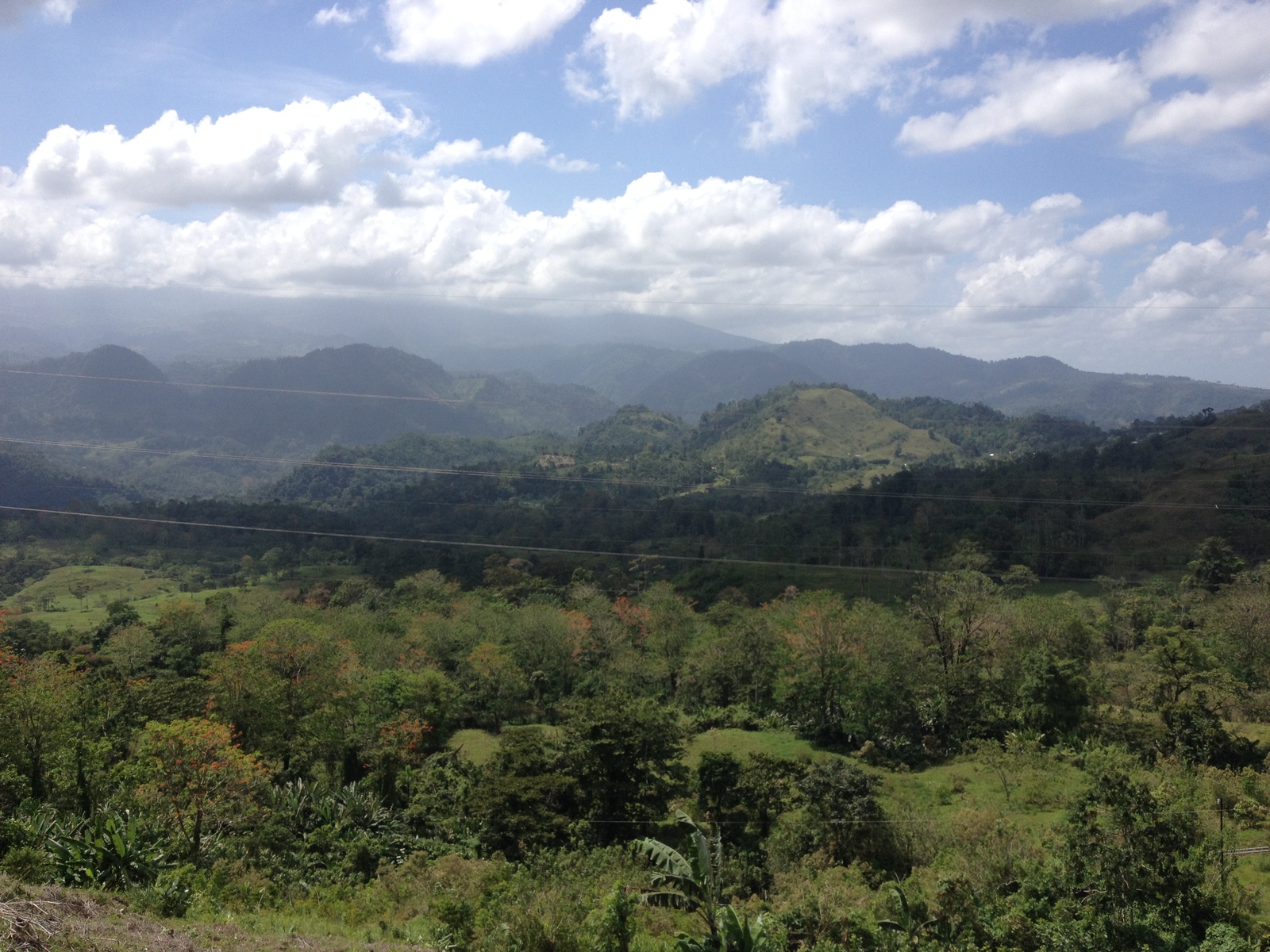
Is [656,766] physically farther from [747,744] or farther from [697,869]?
[697,869]

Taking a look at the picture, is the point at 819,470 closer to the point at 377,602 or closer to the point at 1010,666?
the point at 377,602

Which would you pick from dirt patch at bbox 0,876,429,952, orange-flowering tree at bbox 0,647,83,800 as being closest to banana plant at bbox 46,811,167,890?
dirt patch at bbox 0,876,429,952

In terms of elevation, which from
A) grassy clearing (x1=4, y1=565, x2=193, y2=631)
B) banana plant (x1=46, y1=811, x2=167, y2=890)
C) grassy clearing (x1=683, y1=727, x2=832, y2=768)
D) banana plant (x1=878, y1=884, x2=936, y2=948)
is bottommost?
grassy clearing (x1=4, y1=565, x2=193, y2=631)

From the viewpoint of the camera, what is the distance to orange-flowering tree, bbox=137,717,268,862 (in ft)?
53.0

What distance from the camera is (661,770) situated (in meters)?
20.2

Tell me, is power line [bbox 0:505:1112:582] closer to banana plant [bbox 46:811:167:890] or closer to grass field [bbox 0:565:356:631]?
grass field [bbox 0:565:356:631]

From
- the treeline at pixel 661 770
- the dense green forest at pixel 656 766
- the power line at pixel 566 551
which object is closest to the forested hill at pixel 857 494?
the power line at pixel 566 551

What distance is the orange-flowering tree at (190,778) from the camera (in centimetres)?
1616

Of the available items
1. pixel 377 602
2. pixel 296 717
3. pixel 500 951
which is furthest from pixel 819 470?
pixel 500 951

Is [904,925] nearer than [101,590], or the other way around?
[904,925]

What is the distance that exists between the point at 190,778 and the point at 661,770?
452 inches

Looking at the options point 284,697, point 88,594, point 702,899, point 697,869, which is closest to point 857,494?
point 284,697

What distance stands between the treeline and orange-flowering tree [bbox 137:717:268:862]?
68 millimetres

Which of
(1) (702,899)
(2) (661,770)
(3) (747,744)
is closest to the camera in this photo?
(1) (702,899)
